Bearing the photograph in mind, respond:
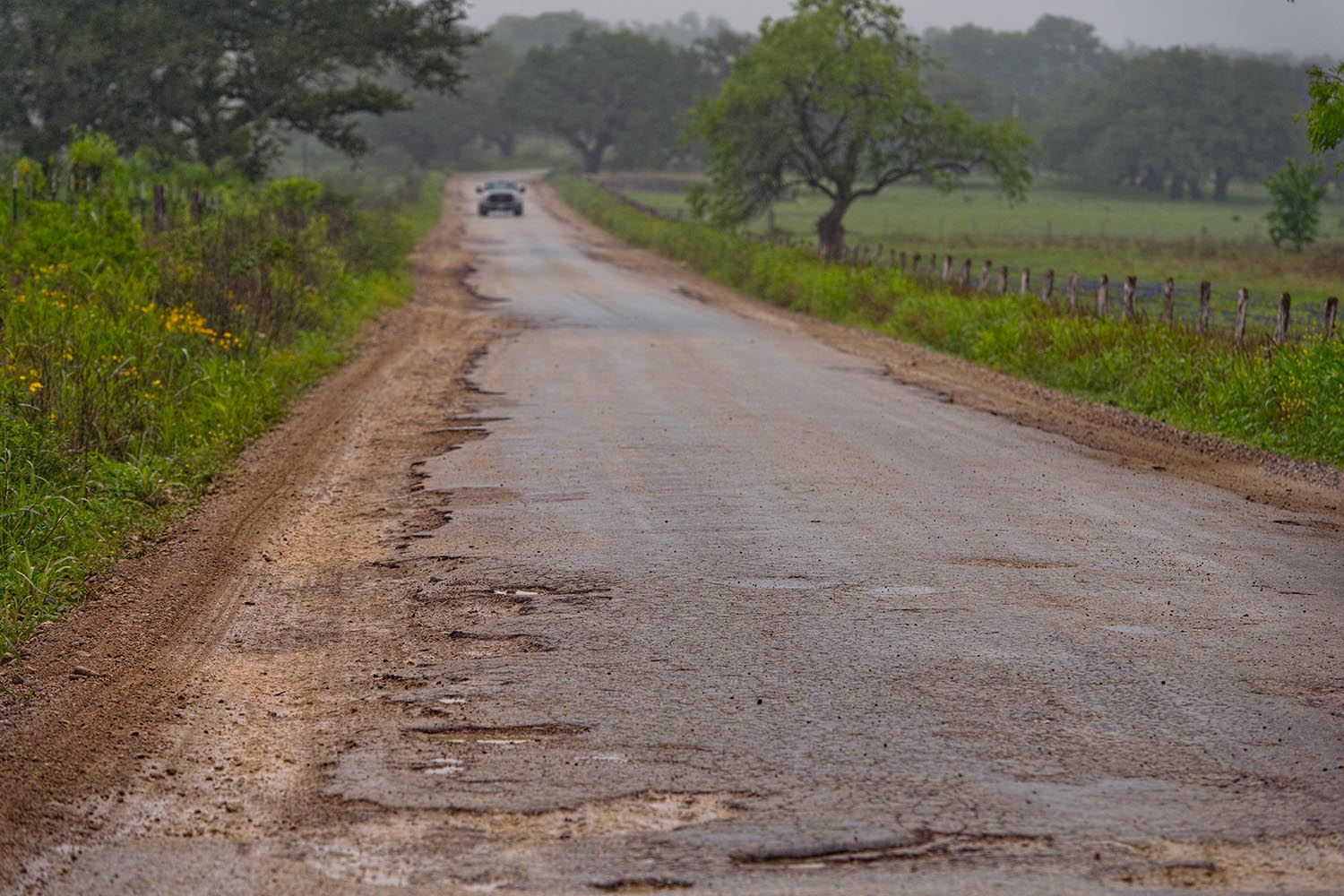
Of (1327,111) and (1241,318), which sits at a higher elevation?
(1327,111)

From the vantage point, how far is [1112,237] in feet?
218

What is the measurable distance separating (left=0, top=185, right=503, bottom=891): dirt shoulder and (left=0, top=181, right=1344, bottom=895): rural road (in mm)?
29

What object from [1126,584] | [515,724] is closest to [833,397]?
[1126,584]

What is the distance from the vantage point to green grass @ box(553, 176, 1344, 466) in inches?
538

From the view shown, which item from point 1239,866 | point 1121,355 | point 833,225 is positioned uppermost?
point 833,225

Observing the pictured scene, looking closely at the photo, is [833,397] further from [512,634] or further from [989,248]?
[989,248]

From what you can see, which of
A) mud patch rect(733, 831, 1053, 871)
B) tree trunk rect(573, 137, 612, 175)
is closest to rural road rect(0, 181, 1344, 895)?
mud patch rect(733, 831, 1053, 871)

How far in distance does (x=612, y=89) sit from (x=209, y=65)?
82833 millimetres

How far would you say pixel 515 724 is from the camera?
5.58m

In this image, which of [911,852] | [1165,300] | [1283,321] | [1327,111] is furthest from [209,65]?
[911,852]

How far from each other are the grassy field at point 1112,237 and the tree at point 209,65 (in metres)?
17.2

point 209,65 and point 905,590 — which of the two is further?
point 209,65

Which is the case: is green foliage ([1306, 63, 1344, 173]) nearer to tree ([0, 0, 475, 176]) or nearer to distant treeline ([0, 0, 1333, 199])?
distant treeline ([0, 0, 1333, 199])

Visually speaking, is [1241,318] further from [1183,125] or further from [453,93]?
[1183,125]
